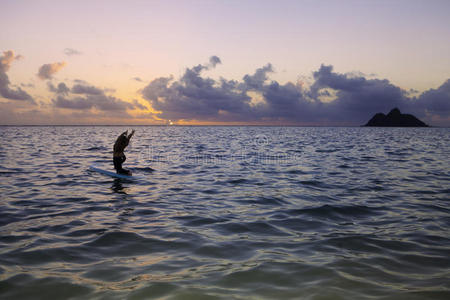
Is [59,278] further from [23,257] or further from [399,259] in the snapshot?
[399,259]

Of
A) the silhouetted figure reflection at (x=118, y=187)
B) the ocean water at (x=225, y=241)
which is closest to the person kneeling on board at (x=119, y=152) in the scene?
the silhouetted figure reflection at (x=118, y=187)

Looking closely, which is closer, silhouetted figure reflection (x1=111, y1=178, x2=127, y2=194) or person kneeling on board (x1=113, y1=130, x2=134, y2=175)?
silhouetted figure reflection (x1=111, y1=178, x2=127, y2=194)

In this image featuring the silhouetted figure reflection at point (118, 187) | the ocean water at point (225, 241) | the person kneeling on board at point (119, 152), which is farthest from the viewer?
the person kneeling on board at point (119, 152)

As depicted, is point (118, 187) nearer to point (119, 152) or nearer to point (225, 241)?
point (119, 152)

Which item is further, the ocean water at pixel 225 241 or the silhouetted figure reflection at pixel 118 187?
the silhouetted figure reflection at pixel 118 187

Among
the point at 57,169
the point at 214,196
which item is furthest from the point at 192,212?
the point at 57,169

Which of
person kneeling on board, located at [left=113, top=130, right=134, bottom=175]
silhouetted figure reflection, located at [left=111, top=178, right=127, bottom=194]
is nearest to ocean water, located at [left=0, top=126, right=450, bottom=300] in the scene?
silhouetted figure reflection, located at [left=111, top=178, right=127, bottom=194]

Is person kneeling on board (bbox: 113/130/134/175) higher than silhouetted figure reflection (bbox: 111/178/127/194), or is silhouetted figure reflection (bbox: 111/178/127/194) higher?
person kneeling on board (bbox: 113/130/134/175)

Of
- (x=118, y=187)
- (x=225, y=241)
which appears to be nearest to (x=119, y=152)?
(x=118, y=187)

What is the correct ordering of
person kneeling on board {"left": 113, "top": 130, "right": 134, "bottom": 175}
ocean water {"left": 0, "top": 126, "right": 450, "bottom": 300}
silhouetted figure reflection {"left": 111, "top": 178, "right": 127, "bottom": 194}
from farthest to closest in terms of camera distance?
person kneeling on board {"left": 113, "top": 130, "right": 134, "bottom": 175} → silhouetted figure reflection {"left": 111, "top": 178, "right": 127, "bottom": 194} → ocean water {"left": 0, "top": 126, "right": 450, "bottom": 300}

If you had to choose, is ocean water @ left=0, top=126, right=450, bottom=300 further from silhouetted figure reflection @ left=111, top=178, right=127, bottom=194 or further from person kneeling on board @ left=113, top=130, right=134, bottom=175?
person kneeling on board @ left=113, top=130, right=134, bottom=175

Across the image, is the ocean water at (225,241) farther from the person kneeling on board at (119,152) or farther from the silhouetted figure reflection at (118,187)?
the person kneeling on board at (119,152)

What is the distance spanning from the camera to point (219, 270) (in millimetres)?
5559

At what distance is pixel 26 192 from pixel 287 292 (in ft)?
41.1
